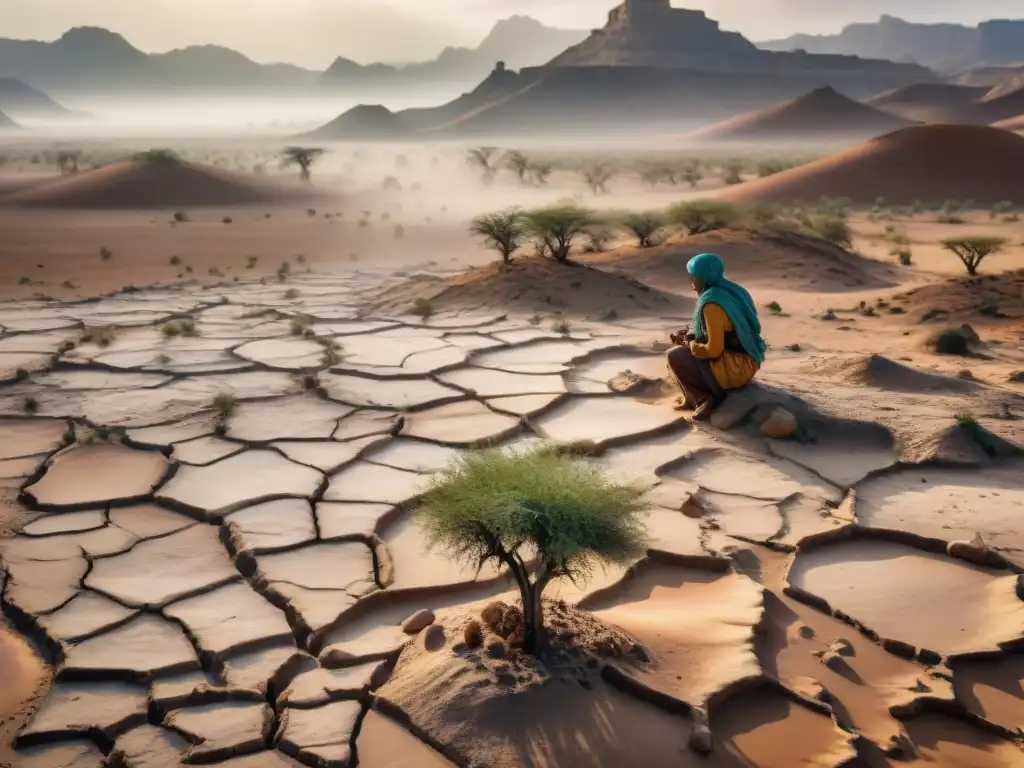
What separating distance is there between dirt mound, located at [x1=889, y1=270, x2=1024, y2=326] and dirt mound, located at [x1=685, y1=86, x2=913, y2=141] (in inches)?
2797

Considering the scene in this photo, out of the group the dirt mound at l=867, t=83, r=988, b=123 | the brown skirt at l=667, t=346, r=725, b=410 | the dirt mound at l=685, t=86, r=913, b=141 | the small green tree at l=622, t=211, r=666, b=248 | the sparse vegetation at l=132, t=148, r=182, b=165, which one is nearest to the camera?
the brown skirt at l=667, t=346, r=725, b=410

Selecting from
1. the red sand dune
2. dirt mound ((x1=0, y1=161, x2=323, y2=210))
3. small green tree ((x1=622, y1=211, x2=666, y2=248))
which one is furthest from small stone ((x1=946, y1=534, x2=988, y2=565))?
the red sand dune

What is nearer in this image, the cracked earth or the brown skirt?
the cracked earth

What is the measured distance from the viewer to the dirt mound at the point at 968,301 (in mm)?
9586

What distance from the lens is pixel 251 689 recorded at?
313 cm

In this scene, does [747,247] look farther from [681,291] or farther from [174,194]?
[174,194]

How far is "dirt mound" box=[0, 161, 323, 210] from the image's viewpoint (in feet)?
76.6

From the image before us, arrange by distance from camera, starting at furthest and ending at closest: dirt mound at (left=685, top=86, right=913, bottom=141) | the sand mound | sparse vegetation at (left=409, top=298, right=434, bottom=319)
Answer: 1. dirt mound at (left=685, top=86, right=913, bottom=141)
2. sparse vegetation at (left=409, top=298, right=434, bottom=319)
3. the sand mound

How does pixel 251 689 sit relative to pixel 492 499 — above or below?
below

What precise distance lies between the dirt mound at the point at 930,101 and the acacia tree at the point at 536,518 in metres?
89.6

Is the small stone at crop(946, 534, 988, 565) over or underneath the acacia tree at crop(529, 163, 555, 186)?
underneath

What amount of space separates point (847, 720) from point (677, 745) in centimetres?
65

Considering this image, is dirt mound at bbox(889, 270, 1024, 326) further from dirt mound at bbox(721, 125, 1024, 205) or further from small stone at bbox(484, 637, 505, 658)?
dirt mound at bbox(721, 125, 1024, 205)

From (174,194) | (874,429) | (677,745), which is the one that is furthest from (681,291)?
(174,194)
